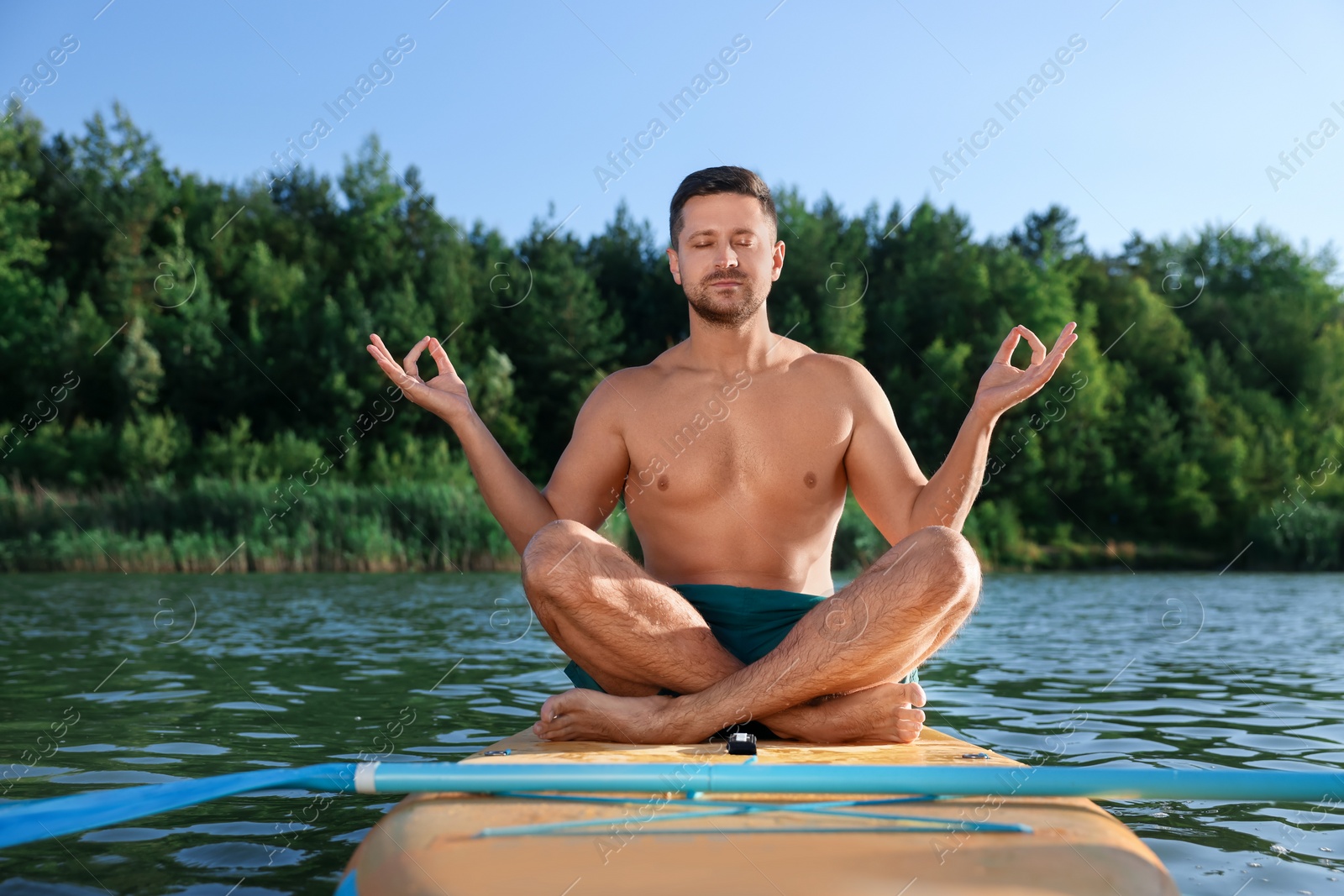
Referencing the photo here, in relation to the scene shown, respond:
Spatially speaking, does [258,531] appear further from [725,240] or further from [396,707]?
[725,240]

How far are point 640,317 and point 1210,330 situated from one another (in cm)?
2109

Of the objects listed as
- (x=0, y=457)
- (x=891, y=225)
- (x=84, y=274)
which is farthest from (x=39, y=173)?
(x=891, y=225)

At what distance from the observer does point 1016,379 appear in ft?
11.3

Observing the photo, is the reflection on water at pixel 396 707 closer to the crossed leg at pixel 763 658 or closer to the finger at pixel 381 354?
the crossed leg at pixel 763 658

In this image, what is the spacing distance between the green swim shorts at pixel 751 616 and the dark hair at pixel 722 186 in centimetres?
115

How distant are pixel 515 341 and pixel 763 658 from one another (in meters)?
37.1

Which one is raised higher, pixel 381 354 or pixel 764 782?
pixel 381 354

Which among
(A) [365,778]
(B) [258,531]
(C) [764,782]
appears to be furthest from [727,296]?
(B) [258,531]

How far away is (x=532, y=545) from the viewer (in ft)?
10.5

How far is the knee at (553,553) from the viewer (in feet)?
10.2

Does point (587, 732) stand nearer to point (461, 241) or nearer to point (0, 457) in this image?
point (0, 457)

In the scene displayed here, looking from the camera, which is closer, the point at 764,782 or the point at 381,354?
the point at 764,782

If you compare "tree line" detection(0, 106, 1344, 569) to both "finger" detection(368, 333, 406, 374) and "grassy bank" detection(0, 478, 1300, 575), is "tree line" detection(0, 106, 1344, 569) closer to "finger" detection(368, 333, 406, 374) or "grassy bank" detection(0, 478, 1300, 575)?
"grassy bank" detection(0, 478, 1300, 575)

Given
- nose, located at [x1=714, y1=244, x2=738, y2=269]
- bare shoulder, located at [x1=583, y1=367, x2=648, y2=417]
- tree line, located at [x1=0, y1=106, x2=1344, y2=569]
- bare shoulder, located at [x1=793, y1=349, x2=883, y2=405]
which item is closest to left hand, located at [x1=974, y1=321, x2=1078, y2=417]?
bare shoulder, located at [x1=793, y1=349, x2=883, y2=405]
